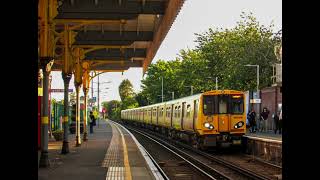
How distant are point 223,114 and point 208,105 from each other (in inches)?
28.4

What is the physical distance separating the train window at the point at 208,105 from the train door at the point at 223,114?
294mm

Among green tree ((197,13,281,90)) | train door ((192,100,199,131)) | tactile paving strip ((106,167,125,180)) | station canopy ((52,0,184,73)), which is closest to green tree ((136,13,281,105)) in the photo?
green tree ((197,13,281,90))

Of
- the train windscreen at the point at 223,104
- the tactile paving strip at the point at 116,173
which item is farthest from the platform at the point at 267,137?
the tactile paving strip at the point at 116,173

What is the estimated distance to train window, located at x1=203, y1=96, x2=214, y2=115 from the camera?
841 inches

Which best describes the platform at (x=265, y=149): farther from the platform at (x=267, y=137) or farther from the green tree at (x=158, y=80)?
the green tree at (x=158, y=80)

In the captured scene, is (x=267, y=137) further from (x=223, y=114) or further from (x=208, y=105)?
(x=208, y=105)

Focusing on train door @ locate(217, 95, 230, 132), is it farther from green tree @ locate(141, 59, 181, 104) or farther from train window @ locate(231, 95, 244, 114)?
green tree @ locate(141, 59, 181, 104)

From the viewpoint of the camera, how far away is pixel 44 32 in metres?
13.0

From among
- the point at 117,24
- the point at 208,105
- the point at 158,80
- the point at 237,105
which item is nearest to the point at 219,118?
the point at 208,105

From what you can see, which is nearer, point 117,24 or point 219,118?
point 219,118

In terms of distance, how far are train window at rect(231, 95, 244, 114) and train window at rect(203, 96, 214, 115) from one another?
895 mm

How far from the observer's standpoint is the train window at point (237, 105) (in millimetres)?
21641

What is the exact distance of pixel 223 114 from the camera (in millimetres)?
21500
